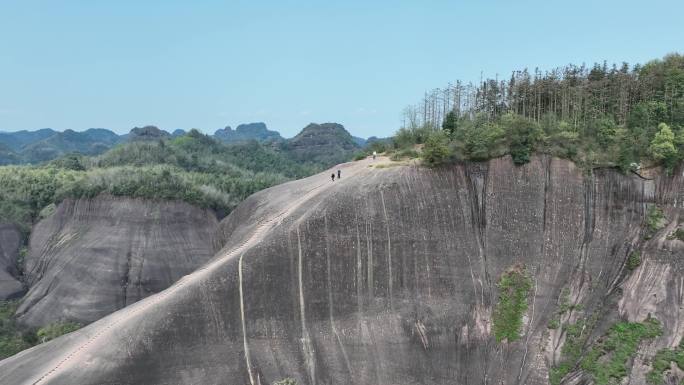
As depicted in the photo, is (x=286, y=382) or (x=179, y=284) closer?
(x=286, y=382)

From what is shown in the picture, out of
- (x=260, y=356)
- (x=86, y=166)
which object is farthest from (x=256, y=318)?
(x=86, y=166)

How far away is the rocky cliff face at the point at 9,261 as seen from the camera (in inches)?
1828

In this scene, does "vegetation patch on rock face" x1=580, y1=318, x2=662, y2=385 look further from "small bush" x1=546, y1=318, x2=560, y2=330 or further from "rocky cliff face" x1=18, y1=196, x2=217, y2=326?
"rocky cliff face" x1=18, y1=196, x2=217, y2=326

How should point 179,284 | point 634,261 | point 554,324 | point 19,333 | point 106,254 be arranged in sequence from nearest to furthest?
1. point 179,284
2. point 554,324
3. point 634,261
4. point 19,333
5. point 106,254

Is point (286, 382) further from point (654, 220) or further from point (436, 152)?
point (654, 220)

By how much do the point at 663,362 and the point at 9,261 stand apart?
59752 mm

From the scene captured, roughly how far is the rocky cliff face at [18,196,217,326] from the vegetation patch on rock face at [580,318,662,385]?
33.4m

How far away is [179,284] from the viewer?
22.7 metres

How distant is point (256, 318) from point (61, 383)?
26.8ft

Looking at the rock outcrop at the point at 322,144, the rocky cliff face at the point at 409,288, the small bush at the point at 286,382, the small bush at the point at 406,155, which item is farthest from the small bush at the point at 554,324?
the rock outcrop at the point at 322,144

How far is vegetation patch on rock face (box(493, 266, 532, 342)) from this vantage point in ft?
77.4

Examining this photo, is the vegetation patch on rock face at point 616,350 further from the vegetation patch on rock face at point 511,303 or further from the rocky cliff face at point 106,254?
the rocky cliff face at point 106,254

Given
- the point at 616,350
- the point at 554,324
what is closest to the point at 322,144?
the point at 554,324

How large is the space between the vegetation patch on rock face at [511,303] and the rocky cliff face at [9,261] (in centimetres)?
4767
